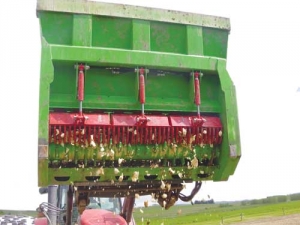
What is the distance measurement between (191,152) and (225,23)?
138 cm

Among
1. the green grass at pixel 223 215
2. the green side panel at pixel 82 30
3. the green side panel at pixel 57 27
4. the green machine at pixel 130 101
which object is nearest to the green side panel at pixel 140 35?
the green machine at pixel 130 101

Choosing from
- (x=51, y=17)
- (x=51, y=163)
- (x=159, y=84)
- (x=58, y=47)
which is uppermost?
(x=51, y=17)

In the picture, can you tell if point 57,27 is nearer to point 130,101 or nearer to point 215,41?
point 130,101

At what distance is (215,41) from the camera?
436cm

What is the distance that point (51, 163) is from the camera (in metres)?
3.82

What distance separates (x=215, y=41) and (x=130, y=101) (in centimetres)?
111

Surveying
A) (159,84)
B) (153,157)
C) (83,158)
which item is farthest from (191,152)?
(83,158)

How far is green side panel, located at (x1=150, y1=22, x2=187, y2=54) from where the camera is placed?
13.6 ft

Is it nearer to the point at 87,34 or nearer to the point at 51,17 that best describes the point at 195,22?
the point at 87,34

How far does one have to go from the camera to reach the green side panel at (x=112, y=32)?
401 cm

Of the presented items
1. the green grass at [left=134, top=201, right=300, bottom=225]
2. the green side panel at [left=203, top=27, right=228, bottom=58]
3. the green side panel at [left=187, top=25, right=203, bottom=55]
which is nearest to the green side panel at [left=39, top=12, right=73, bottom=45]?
the green side panel at [left=187, top=25, right=203, bottom=55]

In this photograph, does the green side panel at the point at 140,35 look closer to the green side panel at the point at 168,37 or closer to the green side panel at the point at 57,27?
the green side panel at the point at 168,37

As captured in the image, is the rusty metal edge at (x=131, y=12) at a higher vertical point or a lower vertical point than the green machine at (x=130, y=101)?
higher

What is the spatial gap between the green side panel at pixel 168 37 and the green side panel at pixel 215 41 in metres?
0.25
